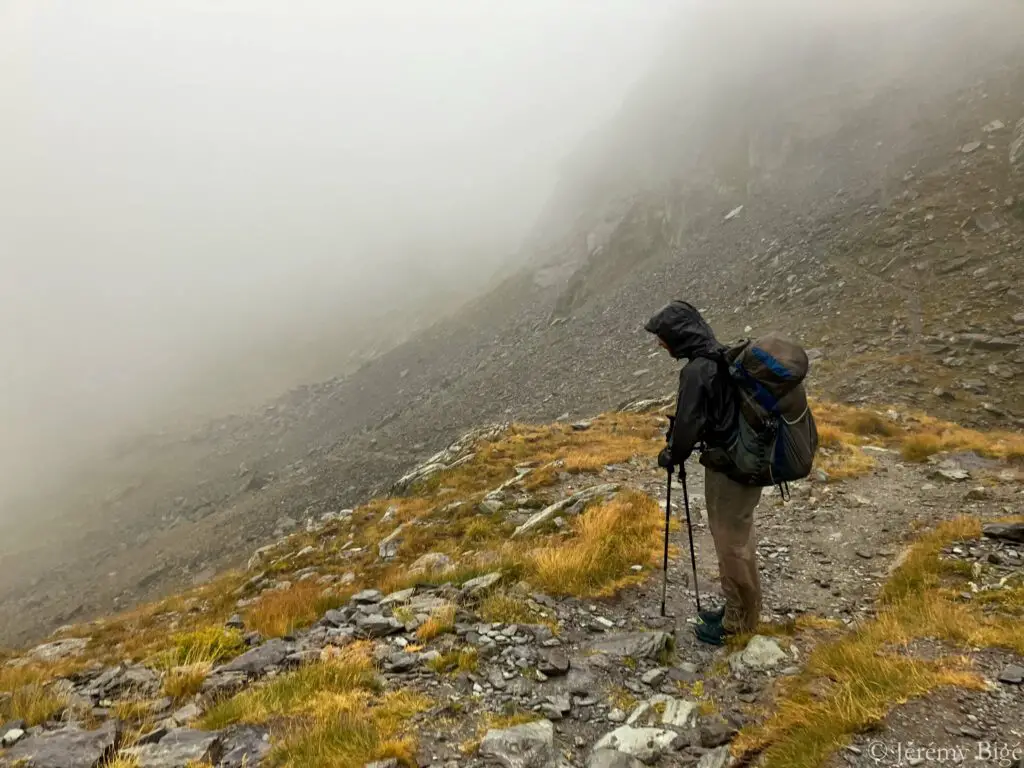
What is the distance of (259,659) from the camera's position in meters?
6.54

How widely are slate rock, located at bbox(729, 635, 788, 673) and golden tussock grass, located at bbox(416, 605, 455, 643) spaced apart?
123 inches

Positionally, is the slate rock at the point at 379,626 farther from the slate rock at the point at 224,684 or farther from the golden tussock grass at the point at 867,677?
the golden tussock grass at the point at 867,677

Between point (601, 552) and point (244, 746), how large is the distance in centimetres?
Result: 530

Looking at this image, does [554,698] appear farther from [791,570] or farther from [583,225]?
[583,225]

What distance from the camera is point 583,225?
222ft

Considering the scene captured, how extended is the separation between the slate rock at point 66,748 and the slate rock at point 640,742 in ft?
13.7

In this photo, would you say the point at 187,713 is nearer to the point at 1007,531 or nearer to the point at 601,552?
the point at 601,552

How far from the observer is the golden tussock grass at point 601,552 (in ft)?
26.2

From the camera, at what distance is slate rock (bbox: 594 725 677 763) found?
462cm

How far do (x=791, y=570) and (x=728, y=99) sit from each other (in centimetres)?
6569

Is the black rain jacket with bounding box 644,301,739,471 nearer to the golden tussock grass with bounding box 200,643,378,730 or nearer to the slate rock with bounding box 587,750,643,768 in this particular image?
the slate rock with bounding box 587,750,643,768

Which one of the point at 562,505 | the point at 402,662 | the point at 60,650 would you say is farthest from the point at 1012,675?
the point at 60,650

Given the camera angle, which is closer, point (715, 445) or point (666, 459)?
point (715, 445)

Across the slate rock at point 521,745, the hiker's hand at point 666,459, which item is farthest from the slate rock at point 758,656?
the slate rock at point 521,745
